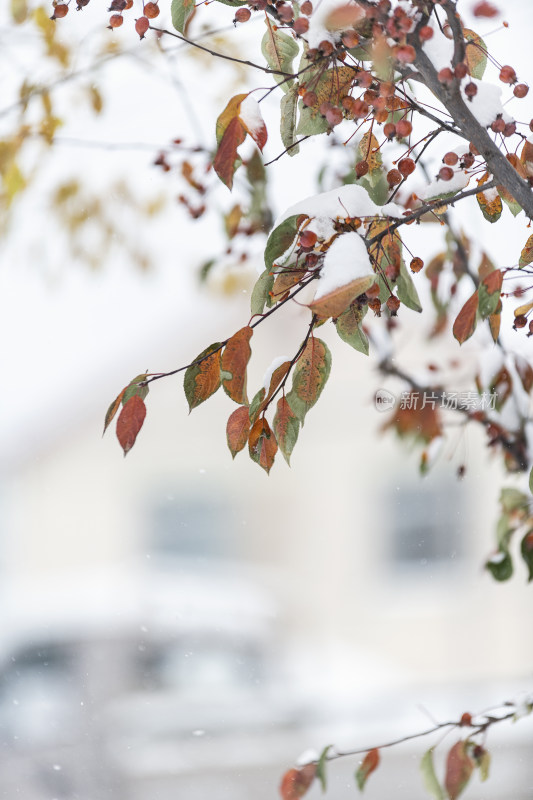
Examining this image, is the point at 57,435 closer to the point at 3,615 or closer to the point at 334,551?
the point at 3,615

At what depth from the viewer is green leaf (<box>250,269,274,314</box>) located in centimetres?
30

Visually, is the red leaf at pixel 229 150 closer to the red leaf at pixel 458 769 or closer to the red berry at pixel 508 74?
the red berry at pixel 508 74

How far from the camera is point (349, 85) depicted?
1.00 ft

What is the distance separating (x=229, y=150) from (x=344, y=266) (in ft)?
0.25

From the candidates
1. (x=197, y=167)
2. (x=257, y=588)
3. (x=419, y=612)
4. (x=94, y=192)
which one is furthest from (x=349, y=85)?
(x=419, y=612)

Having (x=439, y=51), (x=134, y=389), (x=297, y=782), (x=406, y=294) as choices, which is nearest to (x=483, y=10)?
(x=439, y=51)

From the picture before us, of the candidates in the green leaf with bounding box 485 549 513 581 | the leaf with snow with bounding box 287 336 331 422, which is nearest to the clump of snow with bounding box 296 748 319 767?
the green leaf with bounding box 485 549 513 581

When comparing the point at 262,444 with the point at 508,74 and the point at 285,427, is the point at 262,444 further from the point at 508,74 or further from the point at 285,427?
the point at 508,74

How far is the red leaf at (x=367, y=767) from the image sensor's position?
44 cm

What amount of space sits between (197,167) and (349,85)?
1.32ft

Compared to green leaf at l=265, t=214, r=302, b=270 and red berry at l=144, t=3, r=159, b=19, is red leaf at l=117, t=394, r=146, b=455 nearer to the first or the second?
green leaf at l=265, t=214, r=302, b=270

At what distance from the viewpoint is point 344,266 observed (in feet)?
0.81

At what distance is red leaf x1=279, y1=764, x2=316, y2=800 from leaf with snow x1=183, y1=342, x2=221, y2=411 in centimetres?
30

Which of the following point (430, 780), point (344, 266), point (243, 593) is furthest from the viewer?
point (243, 593)
